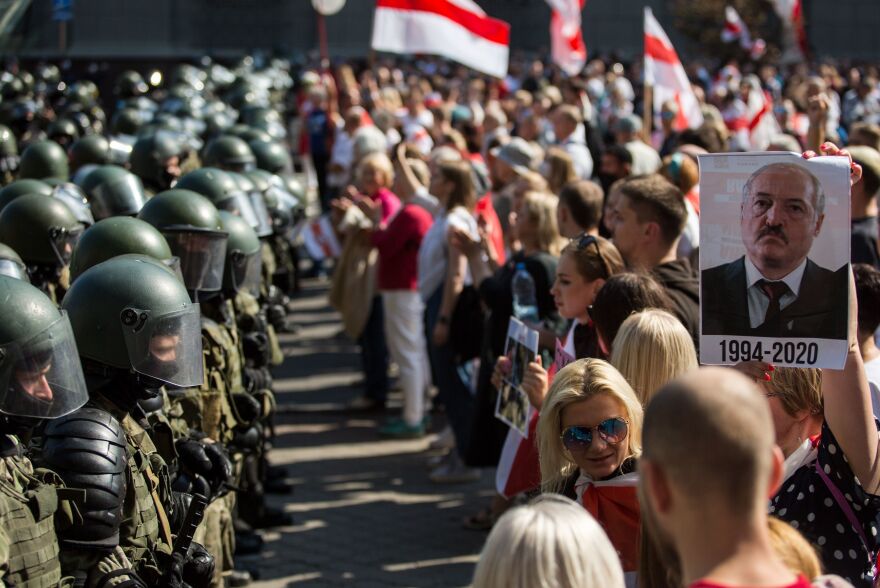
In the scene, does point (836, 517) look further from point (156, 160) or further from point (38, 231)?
point (156, 160)

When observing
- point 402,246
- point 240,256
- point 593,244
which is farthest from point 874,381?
point 402,246

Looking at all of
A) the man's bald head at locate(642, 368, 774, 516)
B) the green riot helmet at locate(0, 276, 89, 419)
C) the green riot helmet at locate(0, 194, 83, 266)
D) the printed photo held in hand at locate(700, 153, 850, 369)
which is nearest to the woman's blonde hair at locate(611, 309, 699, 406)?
the printed photo held in hand at locate(700, 153, 850, 369)

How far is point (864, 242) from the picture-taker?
21.7 feet

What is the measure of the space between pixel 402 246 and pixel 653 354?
16.9ft

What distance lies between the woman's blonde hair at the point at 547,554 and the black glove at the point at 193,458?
2390mm

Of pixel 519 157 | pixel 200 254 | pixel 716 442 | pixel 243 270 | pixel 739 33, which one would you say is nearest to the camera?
pixel 716 442

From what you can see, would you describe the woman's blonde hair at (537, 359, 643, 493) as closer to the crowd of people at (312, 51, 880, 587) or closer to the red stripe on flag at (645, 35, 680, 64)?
the crowd of people at (312, 51, 880, 587)

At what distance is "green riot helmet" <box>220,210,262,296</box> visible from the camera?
6637 millimetres

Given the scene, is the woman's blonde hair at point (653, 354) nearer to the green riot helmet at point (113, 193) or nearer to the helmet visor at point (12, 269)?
the helmet visor at point (12, 269)

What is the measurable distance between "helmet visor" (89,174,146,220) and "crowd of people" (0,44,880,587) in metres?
0.02

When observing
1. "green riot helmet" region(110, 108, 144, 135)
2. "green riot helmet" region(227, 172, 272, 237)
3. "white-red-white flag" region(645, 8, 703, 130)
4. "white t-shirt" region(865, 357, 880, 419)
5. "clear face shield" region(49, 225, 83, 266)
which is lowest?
"white t-shirt" region(865, 357, 880, 419)

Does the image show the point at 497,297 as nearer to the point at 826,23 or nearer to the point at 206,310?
the point at 206,310

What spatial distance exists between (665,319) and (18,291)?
6.28 feet

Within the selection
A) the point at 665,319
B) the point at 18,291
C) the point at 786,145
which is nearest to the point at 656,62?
the point at 786,145
